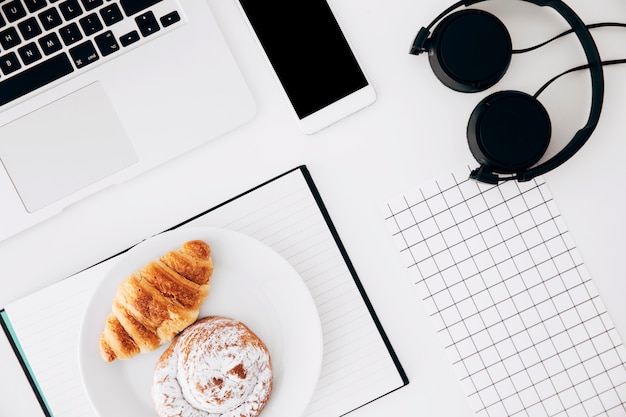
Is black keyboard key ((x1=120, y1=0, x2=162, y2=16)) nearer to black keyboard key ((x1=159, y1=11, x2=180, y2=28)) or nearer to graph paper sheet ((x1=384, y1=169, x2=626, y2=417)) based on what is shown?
black keyboard key ((x1=159, y1=11, x2=180, y2=28))

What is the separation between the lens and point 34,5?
0.65 m

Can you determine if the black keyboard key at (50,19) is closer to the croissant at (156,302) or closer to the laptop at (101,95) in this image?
the laptop at (101,95)

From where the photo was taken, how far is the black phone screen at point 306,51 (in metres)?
0.69

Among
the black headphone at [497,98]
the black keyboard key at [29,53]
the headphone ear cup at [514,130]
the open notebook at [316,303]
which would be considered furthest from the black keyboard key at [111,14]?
the headphone ear cup at [514,130]

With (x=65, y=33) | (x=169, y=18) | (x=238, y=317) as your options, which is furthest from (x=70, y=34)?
(x=238, y=317)

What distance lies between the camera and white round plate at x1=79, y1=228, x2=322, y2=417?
0.66 m

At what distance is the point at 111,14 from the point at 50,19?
0.08 m

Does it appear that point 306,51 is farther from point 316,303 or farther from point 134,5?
point 316,303

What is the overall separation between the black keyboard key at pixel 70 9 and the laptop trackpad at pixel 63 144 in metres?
0.10

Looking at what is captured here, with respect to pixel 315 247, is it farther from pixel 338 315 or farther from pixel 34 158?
pixel 34 158

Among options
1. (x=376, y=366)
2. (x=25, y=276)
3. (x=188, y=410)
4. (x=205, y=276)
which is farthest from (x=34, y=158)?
(x=376, y=366)

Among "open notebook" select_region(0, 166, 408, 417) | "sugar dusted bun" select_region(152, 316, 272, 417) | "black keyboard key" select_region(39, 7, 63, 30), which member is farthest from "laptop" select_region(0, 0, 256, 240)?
"sugar dusted bun" select_region(152, 316, 272, 417)

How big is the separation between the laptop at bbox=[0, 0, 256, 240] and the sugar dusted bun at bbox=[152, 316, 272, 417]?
260 mm

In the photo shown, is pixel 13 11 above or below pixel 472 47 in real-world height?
above
